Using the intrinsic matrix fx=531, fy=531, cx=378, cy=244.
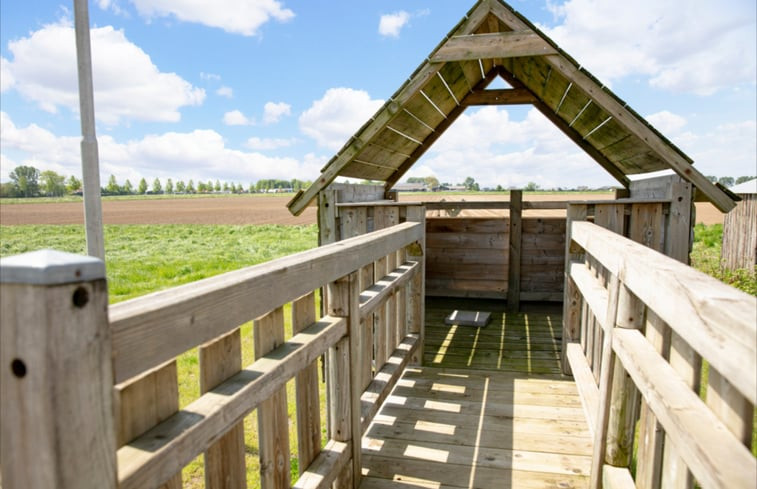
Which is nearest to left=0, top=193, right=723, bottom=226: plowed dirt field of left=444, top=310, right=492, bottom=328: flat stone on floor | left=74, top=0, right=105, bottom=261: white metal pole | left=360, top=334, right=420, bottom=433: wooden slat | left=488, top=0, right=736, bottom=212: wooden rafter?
left=444, top=310, right=492, bottom=328: flat stone on floor

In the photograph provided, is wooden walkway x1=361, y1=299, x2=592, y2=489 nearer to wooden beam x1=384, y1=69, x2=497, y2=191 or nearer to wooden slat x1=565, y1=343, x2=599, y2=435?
wooden slat x1=565, y1=343, x2=599, y2=435

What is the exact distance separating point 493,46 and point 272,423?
3.85 metres

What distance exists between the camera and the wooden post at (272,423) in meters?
1.91

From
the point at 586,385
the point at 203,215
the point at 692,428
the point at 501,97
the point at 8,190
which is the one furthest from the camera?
the point at 8,190

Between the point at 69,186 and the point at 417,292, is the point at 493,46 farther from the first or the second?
the point at 69,186

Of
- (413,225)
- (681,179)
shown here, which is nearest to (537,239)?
(681,179)

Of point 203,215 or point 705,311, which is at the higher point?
point 705,311

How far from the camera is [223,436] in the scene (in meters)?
1.65

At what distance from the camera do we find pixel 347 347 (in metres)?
2.70

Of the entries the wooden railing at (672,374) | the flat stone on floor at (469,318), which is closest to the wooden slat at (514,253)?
the flat stone on floor at (469,318)

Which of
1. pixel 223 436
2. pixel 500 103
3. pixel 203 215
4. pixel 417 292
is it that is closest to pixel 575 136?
pixel 500 103

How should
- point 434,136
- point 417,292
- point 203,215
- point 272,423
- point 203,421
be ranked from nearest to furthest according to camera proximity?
point 203,421
point 272,423
point 417,292
point 434,136
point 203,215

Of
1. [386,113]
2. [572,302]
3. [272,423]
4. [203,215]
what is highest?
[386,113]

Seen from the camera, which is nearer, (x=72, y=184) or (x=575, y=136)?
(x=575, y=136)
